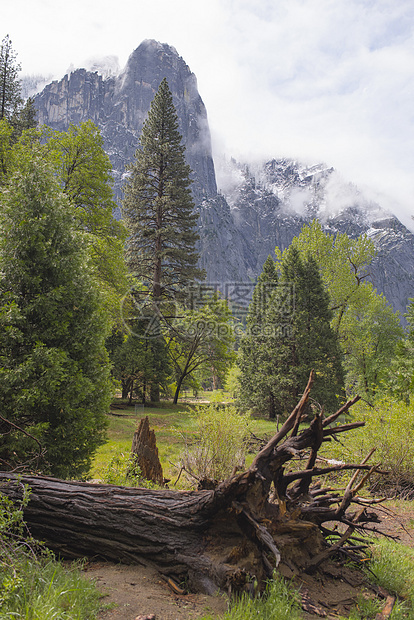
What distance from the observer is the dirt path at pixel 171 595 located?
2.33 m

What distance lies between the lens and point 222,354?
24.2 meters

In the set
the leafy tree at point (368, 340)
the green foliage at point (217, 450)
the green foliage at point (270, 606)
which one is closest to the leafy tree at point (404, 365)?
the leafy tree at point (368, 340)

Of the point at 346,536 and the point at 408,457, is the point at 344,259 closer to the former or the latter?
the point at 408,457

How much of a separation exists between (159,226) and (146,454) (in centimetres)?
1821

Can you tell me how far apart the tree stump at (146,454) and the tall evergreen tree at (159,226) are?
46.5 ft

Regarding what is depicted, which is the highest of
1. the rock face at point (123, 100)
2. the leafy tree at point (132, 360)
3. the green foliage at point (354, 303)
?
the rock face at point (123, 100)

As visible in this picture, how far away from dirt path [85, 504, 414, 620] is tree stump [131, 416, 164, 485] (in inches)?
→ 139

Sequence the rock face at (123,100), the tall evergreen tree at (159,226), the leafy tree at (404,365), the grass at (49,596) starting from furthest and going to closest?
the rock face at (123,100), the tall evergreen tree at (159,226), the leafy tree at (404,365), the grass at (49,596)

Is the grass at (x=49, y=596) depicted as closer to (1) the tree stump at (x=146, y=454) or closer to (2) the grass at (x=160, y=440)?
(2) the grass at (x=160, y=440)

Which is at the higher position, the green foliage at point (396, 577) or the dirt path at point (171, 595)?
the dirt path at point (171, 595)

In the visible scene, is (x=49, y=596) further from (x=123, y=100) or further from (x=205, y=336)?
(x=123, y=100)

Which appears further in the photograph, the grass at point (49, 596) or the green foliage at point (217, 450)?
the green foliage at point (217, 450)

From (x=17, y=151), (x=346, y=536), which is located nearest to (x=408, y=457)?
(x=346, y=536)

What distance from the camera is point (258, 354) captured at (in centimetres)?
2298
